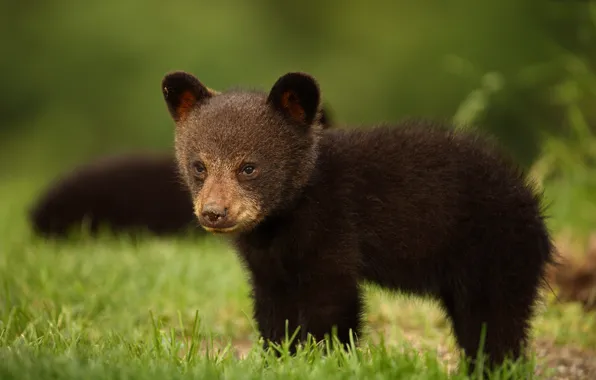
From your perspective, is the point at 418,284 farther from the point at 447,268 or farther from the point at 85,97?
the point at 85,97

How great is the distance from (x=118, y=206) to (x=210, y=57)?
297 inches

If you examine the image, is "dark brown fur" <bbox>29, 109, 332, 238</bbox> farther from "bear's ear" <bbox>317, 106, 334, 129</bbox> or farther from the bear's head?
the bear's head

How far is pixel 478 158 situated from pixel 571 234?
129 inches

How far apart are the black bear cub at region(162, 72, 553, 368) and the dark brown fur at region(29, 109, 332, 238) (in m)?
4.66

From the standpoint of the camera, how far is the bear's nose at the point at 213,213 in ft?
14.1

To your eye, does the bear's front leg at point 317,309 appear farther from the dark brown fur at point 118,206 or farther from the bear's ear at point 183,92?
the dark brown fur at point 118,206

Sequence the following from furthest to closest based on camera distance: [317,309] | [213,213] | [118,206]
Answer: [118,206] → [317,309] → [213,213]

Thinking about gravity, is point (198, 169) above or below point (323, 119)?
below

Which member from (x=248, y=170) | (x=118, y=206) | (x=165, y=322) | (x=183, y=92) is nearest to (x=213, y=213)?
(x=248, y=170)

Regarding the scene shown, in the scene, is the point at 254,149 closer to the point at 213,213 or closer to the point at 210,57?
the point at 213,213

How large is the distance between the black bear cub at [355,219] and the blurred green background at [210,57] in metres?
9.74

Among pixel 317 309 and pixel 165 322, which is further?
pixel 165 322

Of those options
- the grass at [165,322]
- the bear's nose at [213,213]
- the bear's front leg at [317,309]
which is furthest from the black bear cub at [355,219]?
the grass at [165,322]

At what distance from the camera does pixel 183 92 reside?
4.89m
